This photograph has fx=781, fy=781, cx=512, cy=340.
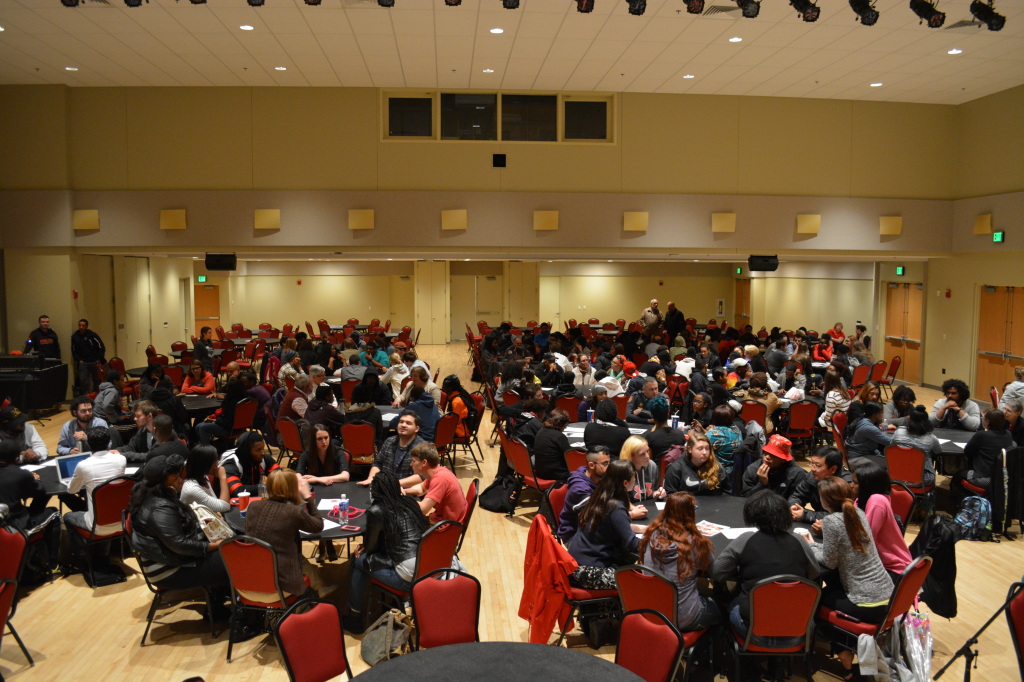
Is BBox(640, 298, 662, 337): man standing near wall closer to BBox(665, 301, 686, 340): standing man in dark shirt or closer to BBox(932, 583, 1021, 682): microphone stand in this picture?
BBox(665, 301, 686, 340): standing man in dark shirt

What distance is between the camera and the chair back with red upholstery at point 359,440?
7953 millimetres

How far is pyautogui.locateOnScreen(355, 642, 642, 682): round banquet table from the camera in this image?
10.9 feet

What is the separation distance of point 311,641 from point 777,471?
11.9ft

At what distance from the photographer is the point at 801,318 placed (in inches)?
888

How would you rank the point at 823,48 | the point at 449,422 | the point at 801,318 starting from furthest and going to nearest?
the point at 801,318 → the point at 823,48 → the point at 449,422

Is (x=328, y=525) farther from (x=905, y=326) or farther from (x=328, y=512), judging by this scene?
(x=905, y=326)

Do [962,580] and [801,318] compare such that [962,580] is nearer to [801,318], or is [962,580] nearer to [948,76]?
[948,76]

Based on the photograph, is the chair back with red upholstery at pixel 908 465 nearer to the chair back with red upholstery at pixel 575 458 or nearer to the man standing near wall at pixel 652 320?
the chair back with red upholstery at pixel 575 458

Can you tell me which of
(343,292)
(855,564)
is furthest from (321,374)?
(343,292)

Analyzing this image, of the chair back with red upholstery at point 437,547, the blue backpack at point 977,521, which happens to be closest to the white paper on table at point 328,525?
the chair back with red upholstery at point 437,547

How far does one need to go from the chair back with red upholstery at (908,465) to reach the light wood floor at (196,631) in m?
0.65

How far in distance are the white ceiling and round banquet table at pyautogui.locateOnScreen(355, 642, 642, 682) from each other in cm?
831

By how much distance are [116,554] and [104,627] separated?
4.43ft

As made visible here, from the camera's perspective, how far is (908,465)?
280 inches
